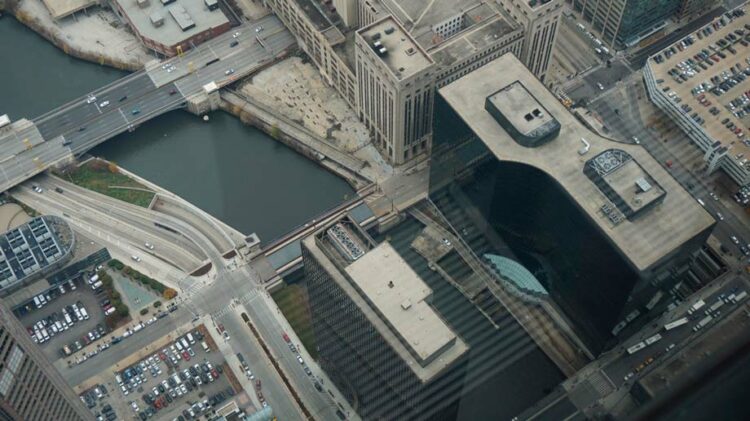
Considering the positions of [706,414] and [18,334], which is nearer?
[706,414]

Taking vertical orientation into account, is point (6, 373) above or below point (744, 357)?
above

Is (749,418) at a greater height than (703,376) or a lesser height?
lesser

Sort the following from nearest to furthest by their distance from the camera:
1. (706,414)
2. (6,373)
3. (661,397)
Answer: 1. (661,397)
2. (706,414)
3. (6,373)

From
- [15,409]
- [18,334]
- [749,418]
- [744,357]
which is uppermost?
[18,334]

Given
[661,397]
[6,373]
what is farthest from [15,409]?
[661,397]

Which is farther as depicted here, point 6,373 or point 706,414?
point 6,373

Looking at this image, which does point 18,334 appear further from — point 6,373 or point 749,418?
point 749,418

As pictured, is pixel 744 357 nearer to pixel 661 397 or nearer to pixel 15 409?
pixel 661 397

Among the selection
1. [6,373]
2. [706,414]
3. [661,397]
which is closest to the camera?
[661,397]

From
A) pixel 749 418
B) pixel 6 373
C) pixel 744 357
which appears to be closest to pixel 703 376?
pixel 744 357
